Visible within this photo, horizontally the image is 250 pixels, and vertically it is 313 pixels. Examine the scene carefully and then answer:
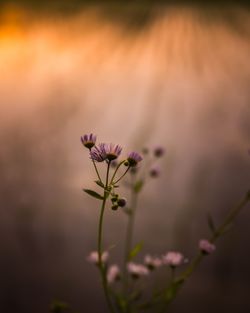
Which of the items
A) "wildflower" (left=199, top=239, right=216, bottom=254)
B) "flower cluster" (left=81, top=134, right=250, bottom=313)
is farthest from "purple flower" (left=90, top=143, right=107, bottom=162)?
"wildflower" (left=199, top=239, right=216, bottom=254)

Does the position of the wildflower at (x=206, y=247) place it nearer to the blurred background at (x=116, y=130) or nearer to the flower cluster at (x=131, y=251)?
the flower cluster at (x=131, y=251)

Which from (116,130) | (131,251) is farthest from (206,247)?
(116,130)

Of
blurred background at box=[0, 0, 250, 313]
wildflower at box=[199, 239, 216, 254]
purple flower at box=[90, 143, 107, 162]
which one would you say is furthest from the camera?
blurred background at box=[0, 0, 250, 313]

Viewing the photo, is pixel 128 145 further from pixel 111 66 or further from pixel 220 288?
pixel 220 288

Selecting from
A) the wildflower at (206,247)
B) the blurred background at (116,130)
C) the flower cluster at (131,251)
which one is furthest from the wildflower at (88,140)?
the blurred background at (116,130)


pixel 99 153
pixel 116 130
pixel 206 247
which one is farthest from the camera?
pixel 116 130

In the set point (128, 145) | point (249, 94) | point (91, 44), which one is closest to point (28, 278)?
point (128, 145)

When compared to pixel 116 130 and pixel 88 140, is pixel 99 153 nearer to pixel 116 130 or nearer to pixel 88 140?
pixel 88 140

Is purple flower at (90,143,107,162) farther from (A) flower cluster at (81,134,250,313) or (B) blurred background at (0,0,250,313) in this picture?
(B) blurred background at (0,0,250,313)
